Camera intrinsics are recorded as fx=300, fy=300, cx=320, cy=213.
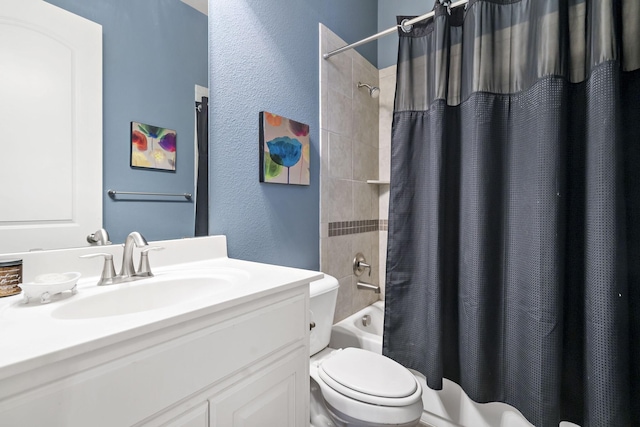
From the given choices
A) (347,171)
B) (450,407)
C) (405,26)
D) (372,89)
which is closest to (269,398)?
(450,407)

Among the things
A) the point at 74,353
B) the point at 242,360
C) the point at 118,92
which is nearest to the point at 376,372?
the point at 242,360

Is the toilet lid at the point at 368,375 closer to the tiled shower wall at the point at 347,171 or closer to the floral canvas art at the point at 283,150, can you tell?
the tiled shower wall at the point at 347,171

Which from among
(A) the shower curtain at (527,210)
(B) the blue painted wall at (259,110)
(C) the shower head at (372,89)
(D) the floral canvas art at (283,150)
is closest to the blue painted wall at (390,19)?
(C) the shower head at (372,89)

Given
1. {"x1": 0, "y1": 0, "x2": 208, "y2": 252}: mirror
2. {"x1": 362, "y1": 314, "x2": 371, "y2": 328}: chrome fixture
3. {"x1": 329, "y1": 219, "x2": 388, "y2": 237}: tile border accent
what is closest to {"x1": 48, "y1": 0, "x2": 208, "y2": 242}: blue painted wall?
{"x1": 0, "y1": 0, "x2": 208, "y2": 252}: mirror

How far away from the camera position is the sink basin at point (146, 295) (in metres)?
0.71

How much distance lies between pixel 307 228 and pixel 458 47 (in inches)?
42.7

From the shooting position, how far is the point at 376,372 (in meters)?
1.17

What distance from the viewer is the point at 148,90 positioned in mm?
1006

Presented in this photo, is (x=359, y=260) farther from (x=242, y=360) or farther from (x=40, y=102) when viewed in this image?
(x=40, y=102)

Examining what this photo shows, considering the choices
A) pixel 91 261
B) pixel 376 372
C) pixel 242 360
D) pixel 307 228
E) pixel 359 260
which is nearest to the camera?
pixel 242 360

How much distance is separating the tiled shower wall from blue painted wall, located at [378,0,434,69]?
15cm

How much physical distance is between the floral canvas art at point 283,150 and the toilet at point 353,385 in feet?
1.72

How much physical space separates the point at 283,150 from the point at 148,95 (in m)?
0.59

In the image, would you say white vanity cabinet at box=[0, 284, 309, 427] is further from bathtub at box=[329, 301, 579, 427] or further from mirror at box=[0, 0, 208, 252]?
bathtub at box=[329, 301, 579, 427]
